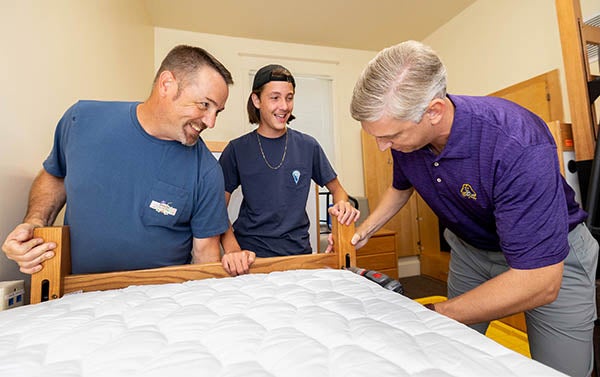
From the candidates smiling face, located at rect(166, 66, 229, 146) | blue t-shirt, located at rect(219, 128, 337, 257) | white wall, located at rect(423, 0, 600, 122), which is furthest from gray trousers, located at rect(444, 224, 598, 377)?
white wall, located at rect(423, 0, 600, 122)

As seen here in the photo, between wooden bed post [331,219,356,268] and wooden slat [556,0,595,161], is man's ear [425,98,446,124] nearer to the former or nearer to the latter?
wooden bed post [331,219,356,268]

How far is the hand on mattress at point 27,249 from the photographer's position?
69cm

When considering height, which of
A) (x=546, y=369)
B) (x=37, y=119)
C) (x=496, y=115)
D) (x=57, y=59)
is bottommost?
(x=546, y=369)

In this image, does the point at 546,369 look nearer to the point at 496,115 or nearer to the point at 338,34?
the point at 496,115


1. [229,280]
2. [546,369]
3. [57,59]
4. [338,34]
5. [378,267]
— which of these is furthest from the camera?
[338,34]

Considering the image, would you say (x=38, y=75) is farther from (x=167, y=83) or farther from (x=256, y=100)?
(x=256, y=100)

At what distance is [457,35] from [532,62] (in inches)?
34.7

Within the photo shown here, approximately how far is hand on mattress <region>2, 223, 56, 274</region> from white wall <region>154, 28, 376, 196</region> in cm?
248

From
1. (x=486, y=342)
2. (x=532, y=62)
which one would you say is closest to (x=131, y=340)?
(x=486, y=342)

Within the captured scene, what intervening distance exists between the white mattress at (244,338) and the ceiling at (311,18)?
106 inches

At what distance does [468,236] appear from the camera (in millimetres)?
1038

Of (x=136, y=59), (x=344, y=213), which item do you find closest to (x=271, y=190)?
(x=344, y=213)

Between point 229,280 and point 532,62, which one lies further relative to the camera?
point 532,62

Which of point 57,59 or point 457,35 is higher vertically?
point 457,35
